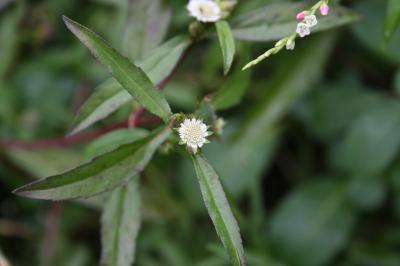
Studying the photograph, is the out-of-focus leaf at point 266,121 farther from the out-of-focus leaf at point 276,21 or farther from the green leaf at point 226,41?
the green leaf at point 226,41

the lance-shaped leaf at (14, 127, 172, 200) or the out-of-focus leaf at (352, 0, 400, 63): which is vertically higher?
the out-of-focus leaf at (352, 0, 400, 63)

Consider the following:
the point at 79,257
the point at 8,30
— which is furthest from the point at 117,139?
the point at 8,30

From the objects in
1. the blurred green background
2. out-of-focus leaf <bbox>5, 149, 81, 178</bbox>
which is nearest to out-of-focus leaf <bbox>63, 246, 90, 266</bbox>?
the blurred green background

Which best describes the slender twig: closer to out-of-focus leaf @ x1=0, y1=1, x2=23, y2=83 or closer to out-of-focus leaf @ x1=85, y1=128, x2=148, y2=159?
out-of-focus leaf @ x1=0, y1=1, x2=23, y2=83

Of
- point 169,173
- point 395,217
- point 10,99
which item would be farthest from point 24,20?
point 395,217

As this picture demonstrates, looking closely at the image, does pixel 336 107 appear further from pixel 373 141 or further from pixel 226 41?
pixel 226 41

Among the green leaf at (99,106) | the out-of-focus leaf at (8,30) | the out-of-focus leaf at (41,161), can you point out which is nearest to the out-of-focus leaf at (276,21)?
the green leaf at (99,106)
